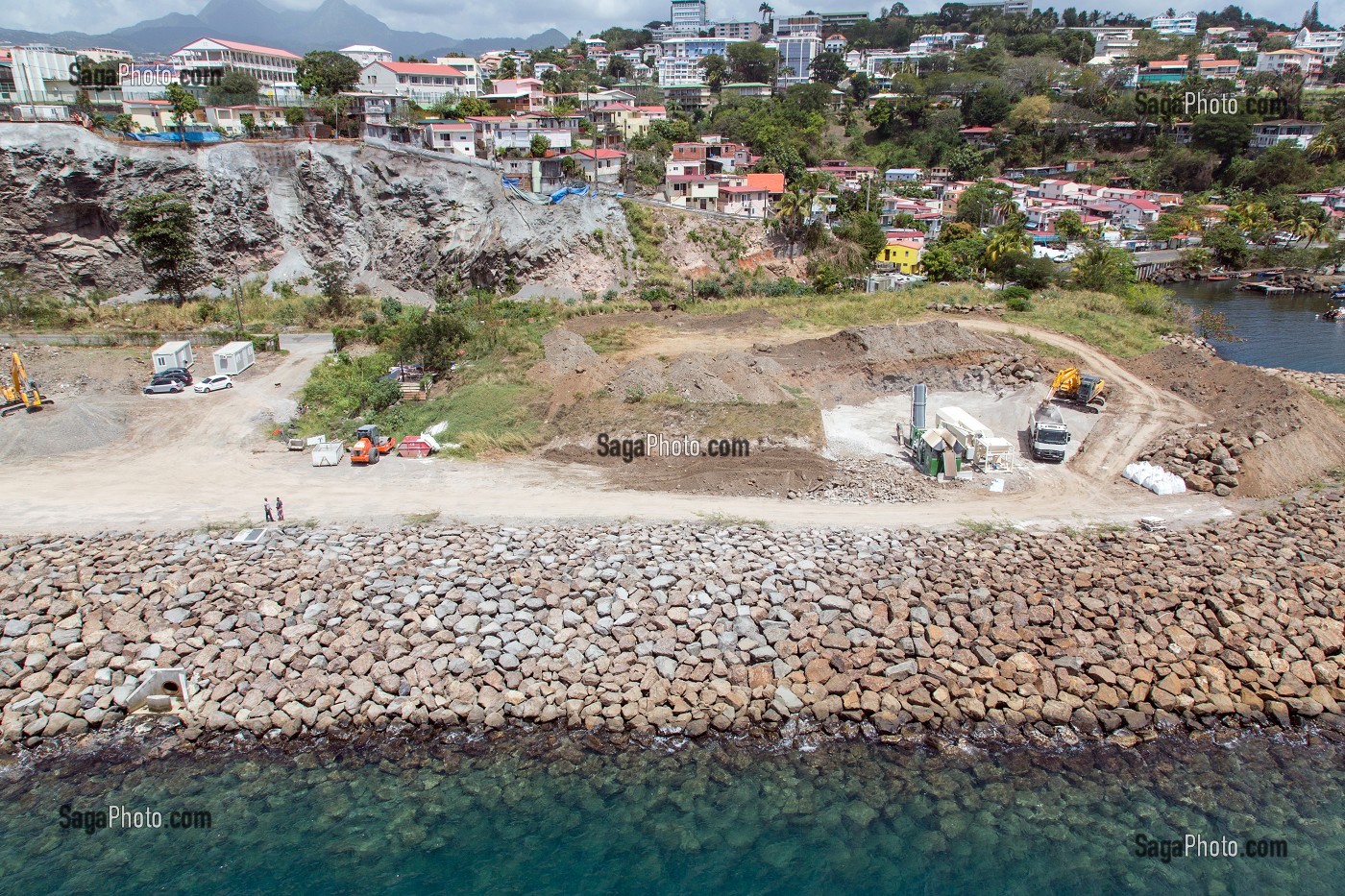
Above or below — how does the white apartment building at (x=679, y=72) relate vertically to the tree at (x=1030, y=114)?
above

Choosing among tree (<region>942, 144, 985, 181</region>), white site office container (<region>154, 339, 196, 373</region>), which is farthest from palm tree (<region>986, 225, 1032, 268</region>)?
tree (<region>942, 144, 985, 181</region>)

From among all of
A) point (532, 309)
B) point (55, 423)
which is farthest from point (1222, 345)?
point (55, 423)

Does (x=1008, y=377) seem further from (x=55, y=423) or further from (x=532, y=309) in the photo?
(x=55, y=423)

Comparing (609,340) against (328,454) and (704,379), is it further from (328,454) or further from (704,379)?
(328,454)

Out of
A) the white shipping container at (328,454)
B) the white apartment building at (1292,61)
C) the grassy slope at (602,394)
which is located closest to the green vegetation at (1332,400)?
the grassy slope at (602,394)

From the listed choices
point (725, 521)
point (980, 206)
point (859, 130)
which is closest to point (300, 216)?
point (725, 521)

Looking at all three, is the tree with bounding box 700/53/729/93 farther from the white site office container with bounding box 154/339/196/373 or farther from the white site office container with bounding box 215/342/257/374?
the white site office container with bounding box 154/339/196/373

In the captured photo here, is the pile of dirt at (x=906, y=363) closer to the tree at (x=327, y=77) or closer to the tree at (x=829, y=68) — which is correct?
the tree at (x=327, y=77)
